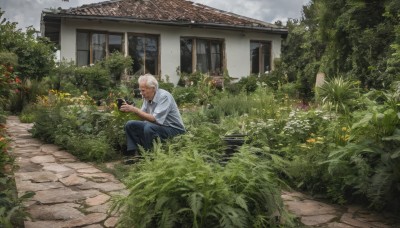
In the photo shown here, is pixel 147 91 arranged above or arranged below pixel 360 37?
below

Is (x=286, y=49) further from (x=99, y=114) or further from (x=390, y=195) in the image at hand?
(x=390, y=195)

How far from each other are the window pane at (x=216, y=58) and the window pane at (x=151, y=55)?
9.07ft

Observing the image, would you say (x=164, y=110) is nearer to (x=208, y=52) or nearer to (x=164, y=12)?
(x=164, y=12)

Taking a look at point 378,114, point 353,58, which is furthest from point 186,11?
point 378,114

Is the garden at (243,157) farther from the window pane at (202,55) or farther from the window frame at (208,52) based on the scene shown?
the window pane at (202,55)

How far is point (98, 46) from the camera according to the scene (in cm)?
1575

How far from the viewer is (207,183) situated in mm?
2594

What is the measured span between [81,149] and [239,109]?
4480mm

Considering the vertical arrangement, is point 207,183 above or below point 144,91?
below

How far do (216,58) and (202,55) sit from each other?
0.74m

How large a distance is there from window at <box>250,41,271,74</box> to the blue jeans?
14036 millimetres

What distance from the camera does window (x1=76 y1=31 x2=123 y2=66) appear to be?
15.5 metres

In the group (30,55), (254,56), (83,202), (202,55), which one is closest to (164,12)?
(202,55)

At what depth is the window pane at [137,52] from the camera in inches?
644
